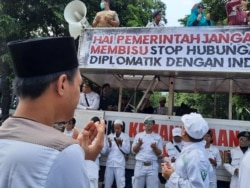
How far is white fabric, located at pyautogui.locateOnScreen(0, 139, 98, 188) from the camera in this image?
0.99 metres

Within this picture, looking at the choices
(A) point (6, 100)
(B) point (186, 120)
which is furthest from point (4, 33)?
(B) point (186, 120)

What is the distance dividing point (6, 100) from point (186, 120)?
10209 mm

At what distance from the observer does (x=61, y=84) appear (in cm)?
115

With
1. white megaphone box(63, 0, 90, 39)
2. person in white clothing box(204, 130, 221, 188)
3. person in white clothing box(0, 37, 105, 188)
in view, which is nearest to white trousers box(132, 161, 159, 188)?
person in white clothing box(204, 130, 221, 188)

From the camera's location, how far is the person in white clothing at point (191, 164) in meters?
3.05

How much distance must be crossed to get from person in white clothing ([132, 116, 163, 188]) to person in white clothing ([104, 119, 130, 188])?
0.94 ft

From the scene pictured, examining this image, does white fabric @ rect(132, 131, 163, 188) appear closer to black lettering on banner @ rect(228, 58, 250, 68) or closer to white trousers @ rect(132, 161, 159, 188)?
white trousers @ rect(132, 161, 159, 188)

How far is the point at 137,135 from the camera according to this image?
628 centimetres

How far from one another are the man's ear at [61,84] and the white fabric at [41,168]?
222mm

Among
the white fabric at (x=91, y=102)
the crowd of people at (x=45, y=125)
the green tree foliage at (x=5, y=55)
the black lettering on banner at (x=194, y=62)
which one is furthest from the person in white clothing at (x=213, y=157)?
the green tree foliage at (x=5, y=55)

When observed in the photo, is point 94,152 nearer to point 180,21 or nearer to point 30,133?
point 30,133

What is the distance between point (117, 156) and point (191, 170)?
3.53 m

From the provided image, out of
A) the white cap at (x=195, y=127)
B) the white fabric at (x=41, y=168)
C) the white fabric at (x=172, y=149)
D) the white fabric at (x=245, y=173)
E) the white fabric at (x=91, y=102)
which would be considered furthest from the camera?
the white fabric at (x=91, y=102)

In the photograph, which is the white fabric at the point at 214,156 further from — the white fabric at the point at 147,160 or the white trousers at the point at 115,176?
the white trousers at the point at 115,176
